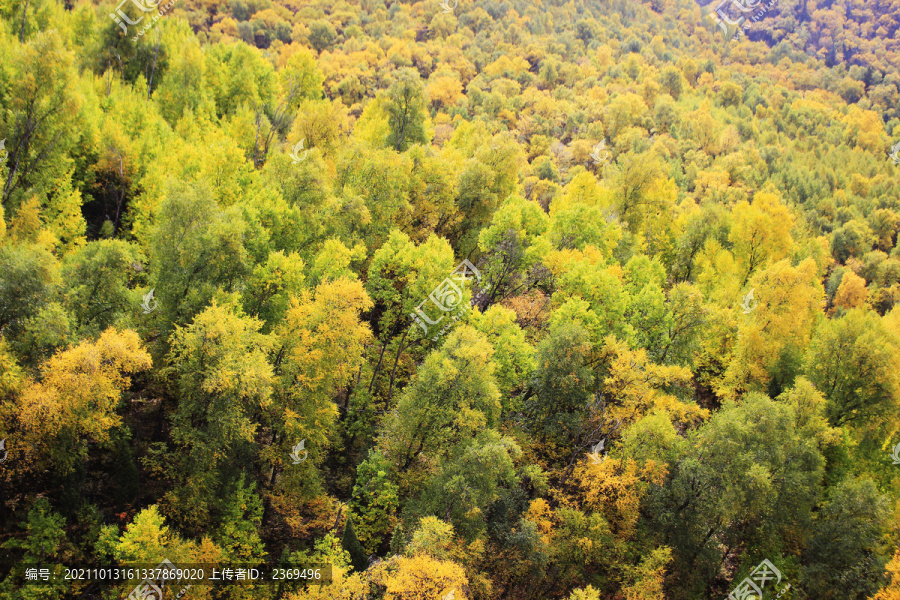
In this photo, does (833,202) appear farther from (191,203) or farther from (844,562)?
(191,203)

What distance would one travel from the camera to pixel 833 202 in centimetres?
11906

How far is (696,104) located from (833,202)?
145 ft
